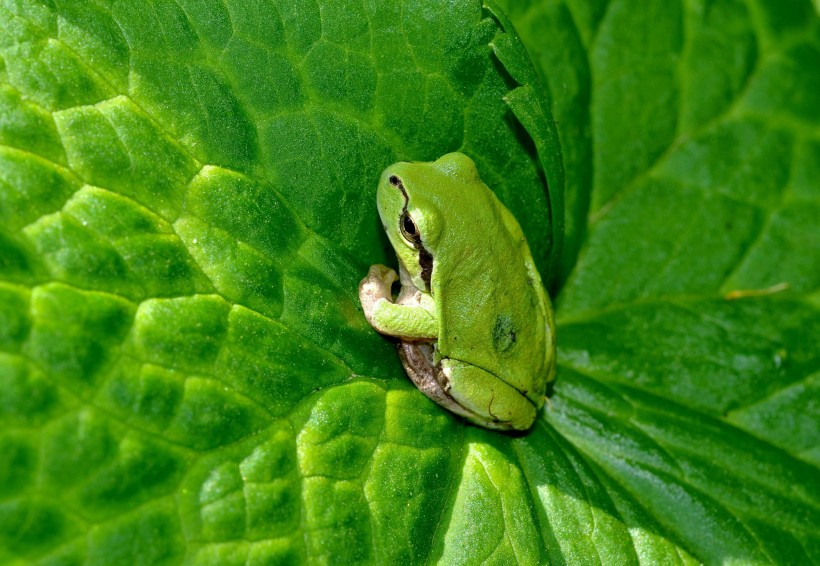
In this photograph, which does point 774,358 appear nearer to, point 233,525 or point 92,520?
point 233,525

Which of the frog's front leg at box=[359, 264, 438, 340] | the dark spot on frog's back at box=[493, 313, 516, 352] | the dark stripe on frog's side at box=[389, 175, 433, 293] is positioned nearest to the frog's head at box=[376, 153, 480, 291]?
the dark stripe on frog's side at box=[389, 175, 433, 293]

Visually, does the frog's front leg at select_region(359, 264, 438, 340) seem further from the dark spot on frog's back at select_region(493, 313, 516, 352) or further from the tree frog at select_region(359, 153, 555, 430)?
the dark spot on frog's back at select_region(493, 313, 516, 352)

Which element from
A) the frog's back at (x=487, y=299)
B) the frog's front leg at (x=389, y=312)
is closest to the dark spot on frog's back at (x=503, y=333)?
the frog's back at (x=487, y=299)

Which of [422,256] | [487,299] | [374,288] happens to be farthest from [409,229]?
[487,299]

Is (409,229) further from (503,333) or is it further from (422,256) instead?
(503,333)

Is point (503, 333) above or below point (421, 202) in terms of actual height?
below

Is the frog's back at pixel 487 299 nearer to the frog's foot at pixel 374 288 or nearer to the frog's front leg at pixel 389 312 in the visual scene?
the frog's front leg at pixel 389 312
